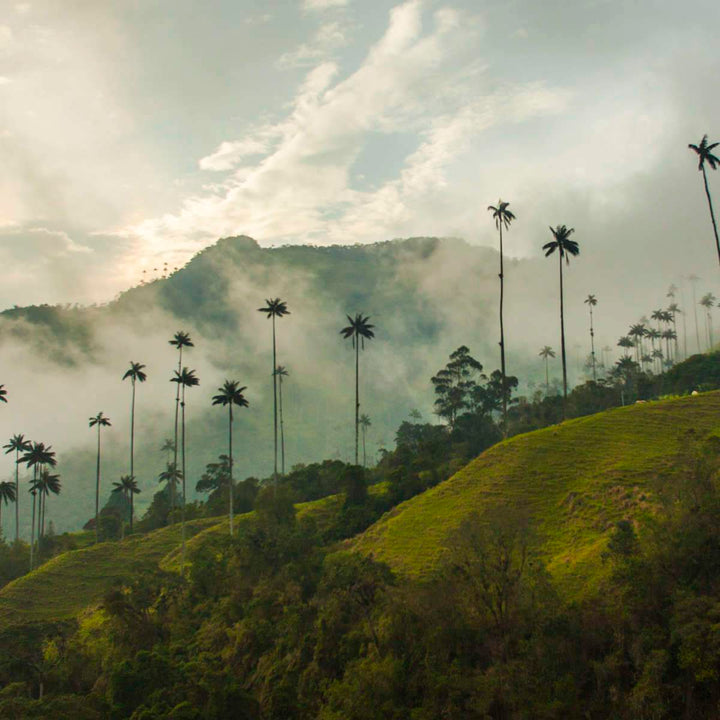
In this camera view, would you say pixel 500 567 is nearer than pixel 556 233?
Yes

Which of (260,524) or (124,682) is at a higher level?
(260,524)

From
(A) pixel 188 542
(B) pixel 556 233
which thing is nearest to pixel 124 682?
(A) pixel 188 542

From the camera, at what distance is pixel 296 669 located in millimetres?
51188

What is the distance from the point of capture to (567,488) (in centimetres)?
7256

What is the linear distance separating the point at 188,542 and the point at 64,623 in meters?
43.6

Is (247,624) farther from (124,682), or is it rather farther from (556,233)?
(556,233)

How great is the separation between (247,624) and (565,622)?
2839 cm

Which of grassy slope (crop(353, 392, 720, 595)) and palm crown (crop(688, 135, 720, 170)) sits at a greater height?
palm crown (crop(688, 135, 720, 170))

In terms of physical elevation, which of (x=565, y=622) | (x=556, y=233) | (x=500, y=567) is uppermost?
(x=556, y=233)

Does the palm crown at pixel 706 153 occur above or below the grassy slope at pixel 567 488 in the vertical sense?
above

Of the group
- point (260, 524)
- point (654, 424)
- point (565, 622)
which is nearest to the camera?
point (565, 622)

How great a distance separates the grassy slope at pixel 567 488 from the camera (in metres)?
62.2

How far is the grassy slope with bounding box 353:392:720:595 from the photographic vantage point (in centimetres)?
6216

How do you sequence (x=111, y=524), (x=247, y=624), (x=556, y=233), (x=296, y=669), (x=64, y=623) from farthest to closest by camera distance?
1. (x=111, y=524)
2. (x=556, y=233)
3. (x=64, y=623)
4. (x=247, y=624)
5. (x=296, y=669)
